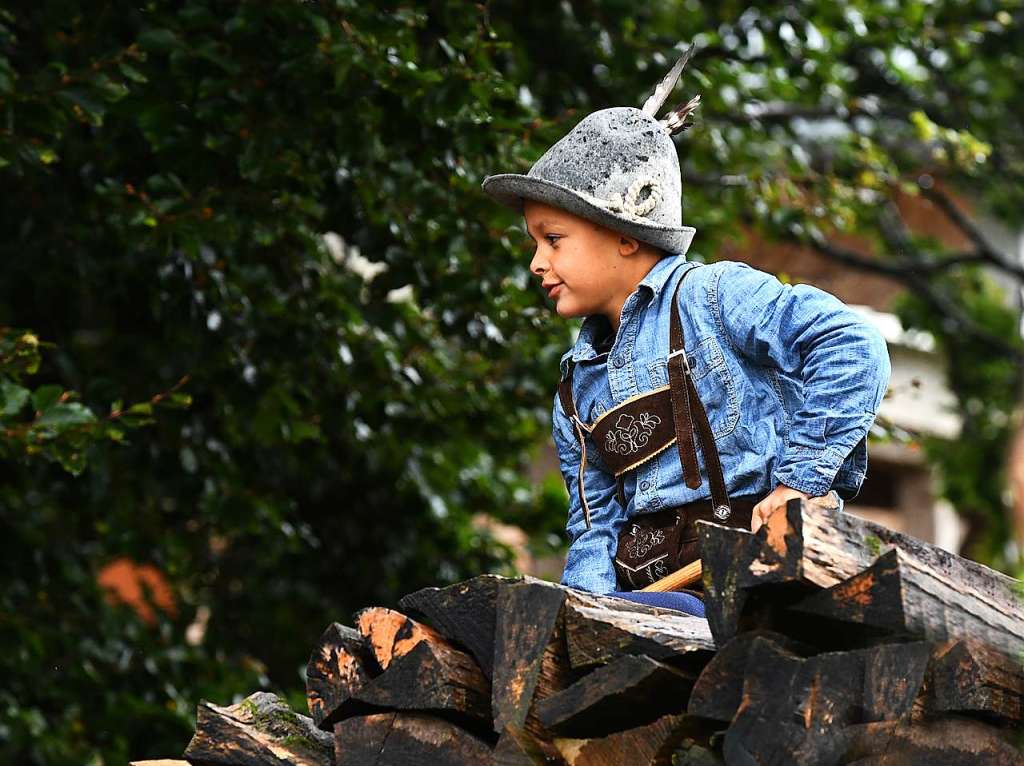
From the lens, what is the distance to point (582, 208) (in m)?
3.07

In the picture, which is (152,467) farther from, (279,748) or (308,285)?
(279,748)

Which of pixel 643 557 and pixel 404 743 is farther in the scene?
pixel 643 557

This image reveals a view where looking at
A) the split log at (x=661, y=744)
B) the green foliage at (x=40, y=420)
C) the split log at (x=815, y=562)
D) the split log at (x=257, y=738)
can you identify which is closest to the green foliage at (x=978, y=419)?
the green foliage at (x=40, y=420)

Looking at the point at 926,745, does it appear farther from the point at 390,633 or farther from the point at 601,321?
the point at 601,321

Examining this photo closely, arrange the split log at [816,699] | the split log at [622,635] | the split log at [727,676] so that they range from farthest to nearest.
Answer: the split log at [622,635], the split log at [727,676], the split log at [816,699]

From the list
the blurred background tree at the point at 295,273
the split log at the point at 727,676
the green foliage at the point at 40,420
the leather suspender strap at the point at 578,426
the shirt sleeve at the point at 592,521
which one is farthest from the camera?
the blurred background tree at the point at 295,273

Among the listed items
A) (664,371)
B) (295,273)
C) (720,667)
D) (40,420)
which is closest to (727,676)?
(720,667)

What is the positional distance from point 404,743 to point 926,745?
33.0 inches

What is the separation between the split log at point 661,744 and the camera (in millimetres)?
2381

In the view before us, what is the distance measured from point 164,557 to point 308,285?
1371 millimetres

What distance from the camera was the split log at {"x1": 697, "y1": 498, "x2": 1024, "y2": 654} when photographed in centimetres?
227

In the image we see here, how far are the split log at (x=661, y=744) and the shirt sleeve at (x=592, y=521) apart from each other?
0.59 m

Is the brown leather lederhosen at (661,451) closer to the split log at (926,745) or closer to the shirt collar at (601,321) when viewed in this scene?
the shirt collar at (601,321)

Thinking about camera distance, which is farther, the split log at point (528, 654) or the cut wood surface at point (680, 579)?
the cut wood surface at point (680, 579)
